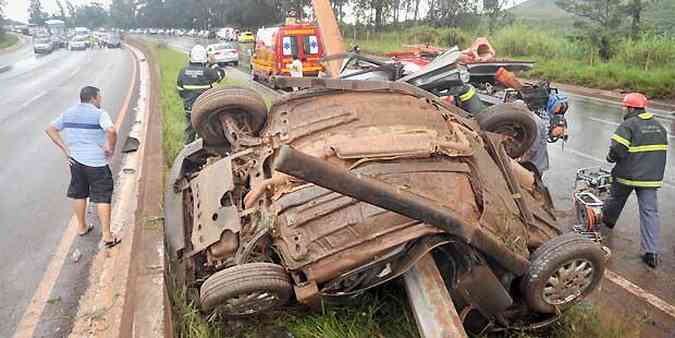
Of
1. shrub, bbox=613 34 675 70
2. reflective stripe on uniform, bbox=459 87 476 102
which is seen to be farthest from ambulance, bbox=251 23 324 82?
reflective stripe on uniform, bbox=459 87 476 102

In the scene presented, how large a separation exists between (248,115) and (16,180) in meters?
4.53

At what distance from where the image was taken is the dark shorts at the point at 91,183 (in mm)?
4891

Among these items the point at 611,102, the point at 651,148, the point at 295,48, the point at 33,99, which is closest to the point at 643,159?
the point at 651,148

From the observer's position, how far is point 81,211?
5113mm

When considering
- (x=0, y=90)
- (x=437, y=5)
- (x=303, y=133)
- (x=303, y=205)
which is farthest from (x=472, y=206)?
(x=437, y=5)

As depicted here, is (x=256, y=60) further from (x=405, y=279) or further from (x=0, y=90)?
(x=405, y=279)

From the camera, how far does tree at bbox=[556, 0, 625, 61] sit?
18.2 metres

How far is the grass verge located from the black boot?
145cm

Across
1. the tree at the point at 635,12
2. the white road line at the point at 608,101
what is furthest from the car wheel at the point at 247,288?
the tree at the point at 635,12

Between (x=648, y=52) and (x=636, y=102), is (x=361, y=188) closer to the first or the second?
(x=636, y=102)

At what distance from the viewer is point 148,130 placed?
909cm

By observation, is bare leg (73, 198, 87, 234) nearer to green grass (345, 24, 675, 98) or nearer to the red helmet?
the red helmet

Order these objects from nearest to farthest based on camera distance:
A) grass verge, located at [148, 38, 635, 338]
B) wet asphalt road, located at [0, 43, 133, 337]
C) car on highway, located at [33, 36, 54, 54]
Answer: grass verge, located at [148, 38, 635, 338] < wet asphalt road, located at [0, 43, 133, 337] < car on highway, located at [33, 36, 54, 54]

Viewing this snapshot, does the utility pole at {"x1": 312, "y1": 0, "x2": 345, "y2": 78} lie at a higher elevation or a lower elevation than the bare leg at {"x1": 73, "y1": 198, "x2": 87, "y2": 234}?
higher
